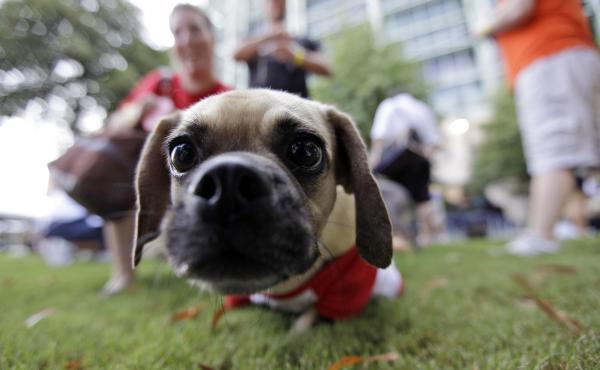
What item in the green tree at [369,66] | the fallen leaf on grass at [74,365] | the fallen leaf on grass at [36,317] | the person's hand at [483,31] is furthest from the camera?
the green tree at [369,66]

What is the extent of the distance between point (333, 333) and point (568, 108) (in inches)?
143

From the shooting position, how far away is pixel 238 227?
1.06 meters

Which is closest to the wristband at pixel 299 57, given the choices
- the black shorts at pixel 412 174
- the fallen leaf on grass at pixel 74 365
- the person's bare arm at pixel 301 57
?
the person's bare arm at pixel 301 57

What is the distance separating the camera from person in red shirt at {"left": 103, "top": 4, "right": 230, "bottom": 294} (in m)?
3.23

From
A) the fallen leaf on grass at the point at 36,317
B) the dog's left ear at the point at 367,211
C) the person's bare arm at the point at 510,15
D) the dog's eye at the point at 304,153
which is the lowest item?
the fallen leaf on grass at the point at 36,317

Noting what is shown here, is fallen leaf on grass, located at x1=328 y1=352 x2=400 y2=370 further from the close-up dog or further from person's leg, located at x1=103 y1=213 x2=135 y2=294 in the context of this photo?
person's leg, located at x1=103 y1=213 x2=135 y2=294

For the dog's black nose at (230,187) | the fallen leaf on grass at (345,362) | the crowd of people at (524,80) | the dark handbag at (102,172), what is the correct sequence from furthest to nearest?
the crowd of people at (524,80) → the dark handbag at (102,172) → the fallen leaf on grass at (345,362) → the dog's black nose at (230,187)

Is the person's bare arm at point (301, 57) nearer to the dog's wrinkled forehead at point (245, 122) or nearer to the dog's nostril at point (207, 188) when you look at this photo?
the dog's wrinkled forehead at point (245, 122)

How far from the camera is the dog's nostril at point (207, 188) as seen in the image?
Result: 3.56 feet

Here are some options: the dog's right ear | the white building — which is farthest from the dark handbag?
the white building

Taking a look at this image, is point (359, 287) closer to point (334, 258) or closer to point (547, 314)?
point (334, 258)

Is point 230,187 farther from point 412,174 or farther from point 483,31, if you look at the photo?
point 412,174

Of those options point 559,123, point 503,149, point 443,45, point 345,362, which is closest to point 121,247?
point 345,362

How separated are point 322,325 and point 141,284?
2419mm
